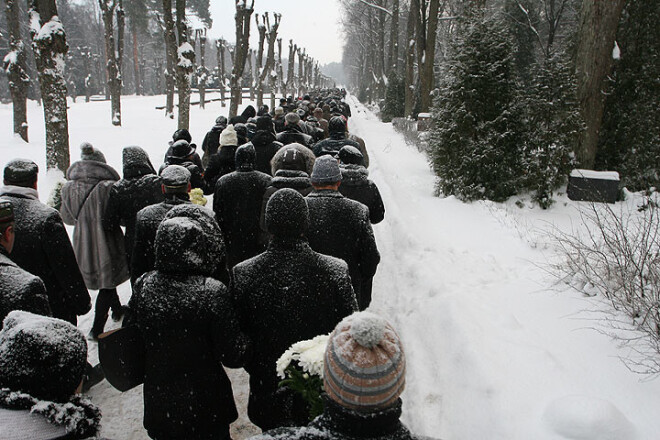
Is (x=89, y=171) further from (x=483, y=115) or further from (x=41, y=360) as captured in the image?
(x=483, y=115)

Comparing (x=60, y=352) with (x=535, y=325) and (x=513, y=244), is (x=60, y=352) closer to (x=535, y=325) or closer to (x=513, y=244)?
(x=535, y=325)

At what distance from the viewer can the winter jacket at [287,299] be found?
2.39 m

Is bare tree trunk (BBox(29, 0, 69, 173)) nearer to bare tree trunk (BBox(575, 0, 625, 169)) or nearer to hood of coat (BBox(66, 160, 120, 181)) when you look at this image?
hood of coat (BBox(66, 160, 120, 181))

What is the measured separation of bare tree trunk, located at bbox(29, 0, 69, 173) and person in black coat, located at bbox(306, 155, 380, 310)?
7.89m

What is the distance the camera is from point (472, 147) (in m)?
9.30

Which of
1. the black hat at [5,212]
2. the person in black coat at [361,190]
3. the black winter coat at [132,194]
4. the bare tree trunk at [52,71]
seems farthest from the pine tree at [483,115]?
the black hat at [5,212]

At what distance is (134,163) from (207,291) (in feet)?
8.47

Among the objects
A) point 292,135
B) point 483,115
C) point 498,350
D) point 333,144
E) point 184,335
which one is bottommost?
point 498,350

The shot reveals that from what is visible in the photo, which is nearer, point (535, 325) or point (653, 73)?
point (535, 325)

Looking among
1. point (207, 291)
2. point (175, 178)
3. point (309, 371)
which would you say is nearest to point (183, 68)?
point (175, 178)

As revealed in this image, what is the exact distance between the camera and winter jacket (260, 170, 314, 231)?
4.34 meters

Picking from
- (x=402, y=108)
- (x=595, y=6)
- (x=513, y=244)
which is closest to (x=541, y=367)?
(x=513, y=244)

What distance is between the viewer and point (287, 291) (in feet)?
7.85

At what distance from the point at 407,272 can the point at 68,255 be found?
4.39m
